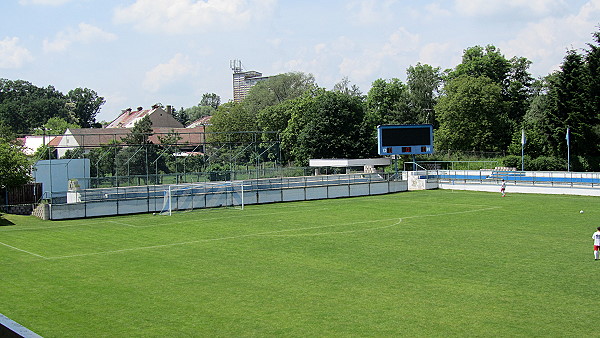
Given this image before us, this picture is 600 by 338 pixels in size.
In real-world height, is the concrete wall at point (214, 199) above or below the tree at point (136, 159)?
below

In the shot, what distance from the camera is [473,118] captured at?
→ 92.6 meters

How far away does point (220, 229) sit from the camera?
3609 cm

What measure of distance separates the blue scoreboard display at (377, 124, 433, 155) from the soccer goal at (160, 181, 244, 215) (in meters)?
19.9

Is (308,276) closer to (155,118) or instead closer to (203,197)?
(203,197)

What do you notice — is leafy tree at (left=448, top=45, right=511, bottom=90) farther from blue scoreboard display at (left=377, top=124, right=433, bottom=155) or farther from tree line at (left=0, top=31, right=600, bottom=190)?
blue scoreboard display at (left=377, top=124, right=433, bottom=155)

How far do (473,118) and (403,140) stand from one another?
30687 millimetres

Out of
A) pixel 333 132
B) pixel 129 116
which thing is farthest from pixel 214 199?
pixel 129 116

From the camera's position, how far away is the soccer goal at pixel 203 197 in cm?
4744

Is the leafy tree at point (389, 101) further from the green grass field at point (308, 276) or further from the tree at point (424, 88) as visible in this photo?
the green grass field at point (308, 276)

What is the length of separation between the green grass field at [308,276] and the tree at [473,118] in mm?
52880

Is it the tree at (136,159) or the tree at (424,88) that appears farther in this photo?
the tree at (424,88)

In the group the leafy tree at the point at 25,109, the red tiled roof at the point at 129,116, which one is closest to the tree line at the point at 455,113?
the red tiled roof at the point at 129,116

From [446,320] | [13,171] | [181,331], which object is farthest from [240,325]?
[13,171]

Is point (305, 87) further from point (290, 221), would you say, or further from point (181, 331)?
point (181, 331)
